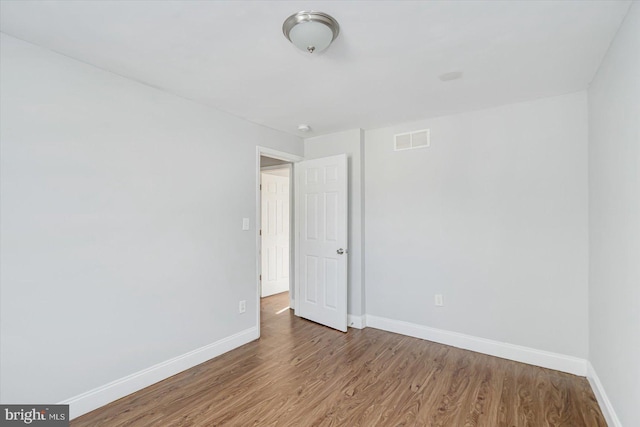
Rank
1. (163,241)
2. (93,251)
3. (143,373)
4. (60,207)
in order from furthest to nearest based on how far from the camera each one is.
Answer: (163,241) → (143,373) → (93,251) → (60,207)

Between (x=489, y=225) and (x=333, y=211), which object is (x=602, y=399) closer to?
(x=489, y=225)

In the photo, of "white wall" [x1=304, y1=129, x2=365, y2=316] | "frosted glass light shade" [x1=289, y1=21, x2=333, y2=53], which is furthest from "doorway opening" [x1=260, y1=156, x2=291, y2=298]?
"frosted glass light shade" [x1=289, y1=21, x2=333, y2=53]

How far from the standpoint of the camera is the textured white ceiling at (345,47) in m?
1.54

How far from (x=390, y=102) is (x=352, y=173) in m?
1.11

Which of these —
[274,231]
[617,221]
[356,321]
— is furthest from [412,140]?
[274,231]

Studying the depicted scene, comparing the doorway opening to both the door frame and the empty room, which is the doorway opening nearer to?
the door frame

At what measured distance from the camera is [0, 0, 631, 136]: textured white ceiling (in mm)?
1545

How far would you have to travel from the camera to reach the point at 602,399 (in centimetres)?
205

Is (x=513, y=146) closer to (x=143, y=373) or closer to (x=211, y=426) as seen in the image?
(x=211, y=426)

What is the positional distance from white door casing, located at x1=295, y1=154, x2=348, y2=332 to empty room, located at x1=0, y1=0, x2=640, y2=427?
0.12 ft

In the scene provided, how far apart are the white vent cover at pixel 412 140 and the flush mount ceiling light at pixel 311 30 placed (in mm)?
1901

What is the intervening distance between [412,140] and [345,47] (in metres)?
1.77

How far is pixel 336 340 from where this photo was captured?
3295 millimetres

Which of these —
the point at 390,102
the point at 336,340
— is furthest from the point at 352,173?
the point at 336,340
